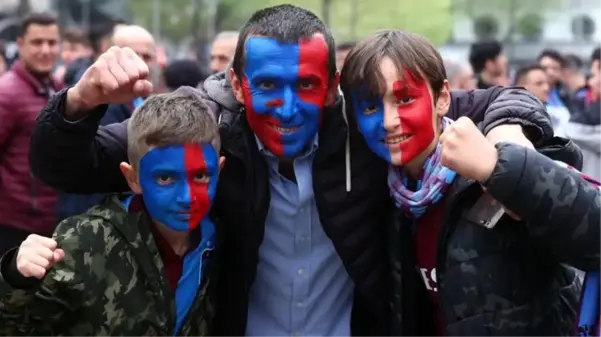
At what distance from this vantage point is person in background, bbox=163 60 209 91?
6633 mm

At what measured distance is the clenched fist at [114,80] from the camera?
2338 mm

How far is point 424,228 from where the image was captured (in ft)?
8.37

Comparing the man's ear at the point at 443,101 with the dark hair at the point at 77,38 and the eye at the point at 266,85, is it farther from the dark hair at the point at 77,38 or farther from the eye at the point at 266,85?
the dark hair at the point at 77,38

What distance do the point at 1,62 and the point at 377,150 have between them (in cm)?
842

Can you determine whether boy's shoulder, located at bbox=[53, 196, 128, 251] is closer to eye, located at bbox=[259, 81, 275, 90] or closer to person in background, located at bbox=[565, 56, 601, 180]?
eye, located at bbox=[259, 81, 275, 90]

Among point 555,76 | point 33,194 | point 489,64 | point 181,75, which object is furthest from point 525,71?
point 33,194

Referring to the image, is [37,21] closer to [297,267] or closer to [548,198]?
[297,267]

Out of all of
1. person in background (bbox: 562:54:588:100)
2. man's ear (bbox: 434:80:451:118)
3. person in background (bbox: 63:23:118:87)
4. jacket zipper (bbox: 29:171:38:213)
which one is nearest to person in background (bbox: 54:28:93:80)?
person in background (bbox: 63:23:118:87)

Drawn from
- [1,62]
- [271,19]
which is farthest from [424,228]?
[1,62]

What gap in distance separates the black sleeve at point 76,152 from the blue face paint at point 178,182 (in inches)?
5.7

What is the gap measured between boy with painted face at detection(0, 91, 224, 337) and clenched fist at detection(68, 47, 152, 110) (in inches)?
7.9

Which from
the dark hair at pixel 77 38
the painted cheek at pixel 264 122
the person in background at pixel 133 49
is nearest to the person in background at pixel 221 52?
the person in background at pixel 133 49

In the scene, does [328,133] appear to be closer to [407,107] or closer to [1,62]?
[407,107]

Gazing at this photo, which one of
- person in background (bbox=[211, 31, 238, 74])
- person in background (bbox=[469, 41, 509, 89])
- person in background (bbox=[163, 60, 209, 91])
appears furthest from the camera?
person in background (bbox=[469, 41, 509, 89])
